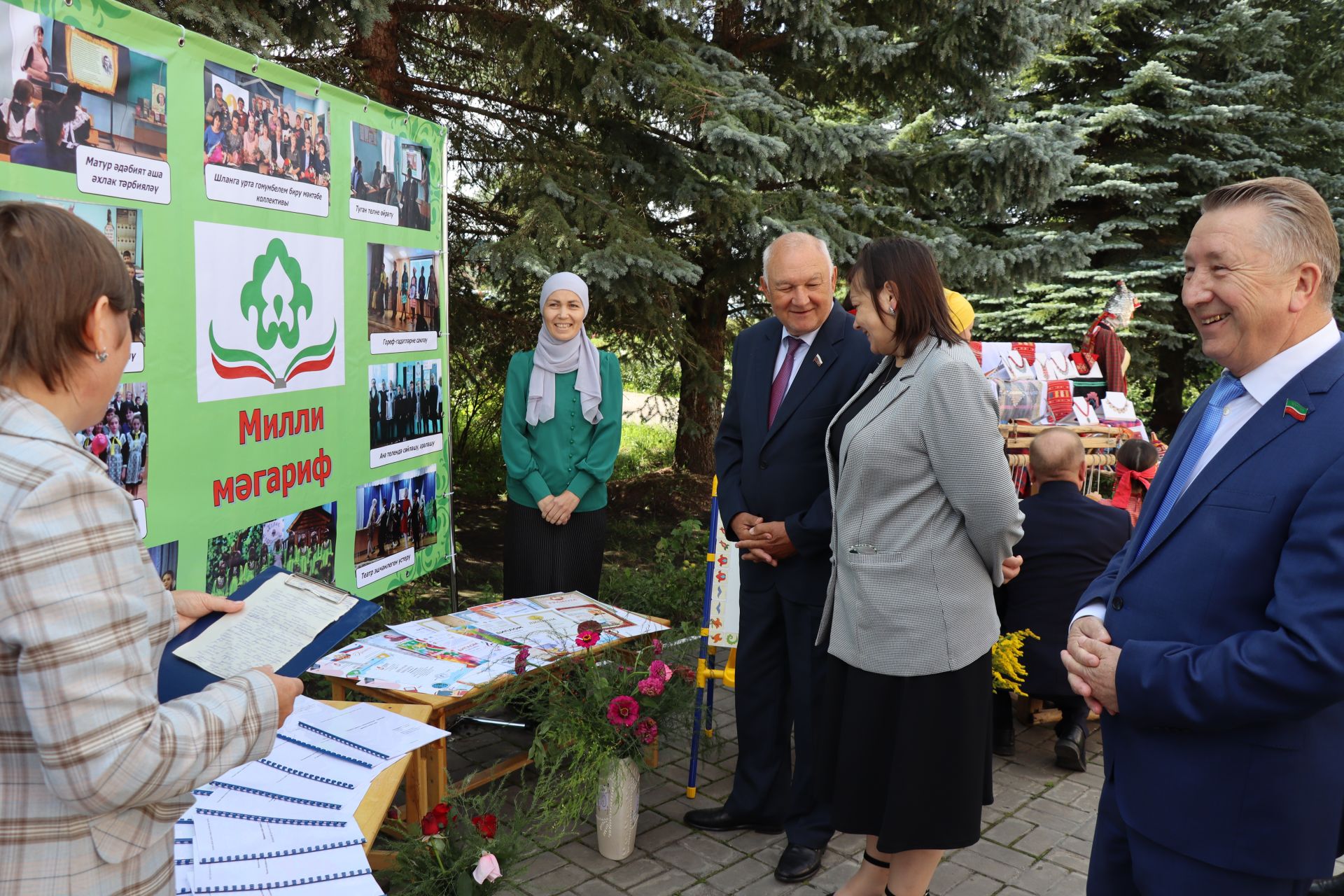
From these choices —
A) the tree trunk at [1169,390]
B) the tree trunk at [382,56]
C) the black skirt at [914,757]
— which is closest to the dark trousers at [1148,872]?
the black skirt at [914,757]

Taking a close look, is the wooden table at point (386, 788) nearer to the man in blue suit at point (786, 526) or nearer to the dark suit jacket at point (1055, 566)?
Answer: the man in blue suit at point (786, 526)

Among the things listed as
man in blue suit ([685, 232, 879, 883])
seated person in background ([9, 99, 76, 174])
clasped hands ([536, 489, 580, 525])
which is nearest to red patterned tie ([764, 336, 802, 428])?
man in blue suit ([685, 232, 879, 883])

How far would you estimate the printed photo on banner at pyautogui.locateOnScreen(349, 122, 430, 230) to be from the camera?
416 centimetres

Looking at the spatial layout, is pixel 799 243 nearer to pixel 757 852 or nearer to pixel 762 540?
pixel 762 540

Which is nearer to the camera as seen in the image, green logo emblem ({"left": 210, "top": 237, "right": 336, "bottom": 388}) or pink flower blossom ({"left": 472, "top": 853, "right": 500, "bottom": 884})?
pink flower blossom ({"left": 472, "top": 853, "right": 500, "bottom": 884})

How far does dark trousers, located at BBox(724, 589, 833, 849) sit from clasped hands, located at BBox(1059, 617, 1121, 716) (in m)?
1.42

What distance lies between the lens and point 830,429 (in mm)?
3111

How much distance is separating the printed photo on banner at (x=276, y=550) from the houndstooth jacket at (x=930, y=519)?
199cm

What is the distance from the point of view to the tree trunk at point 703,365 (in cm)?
714

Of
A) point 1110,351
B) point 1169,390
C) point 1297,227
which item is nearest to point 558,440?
point 1297,227

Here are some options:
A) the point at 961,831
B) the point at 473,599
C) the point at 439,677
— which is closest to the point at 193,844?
the point at 439,677

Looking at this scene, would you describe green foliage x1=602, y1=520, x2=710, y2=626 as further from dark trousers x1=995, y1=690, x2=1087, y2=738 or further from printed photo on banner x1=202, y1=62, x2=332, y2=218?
printed photo on banner x1=202, y1=62, x2=332, y2=218


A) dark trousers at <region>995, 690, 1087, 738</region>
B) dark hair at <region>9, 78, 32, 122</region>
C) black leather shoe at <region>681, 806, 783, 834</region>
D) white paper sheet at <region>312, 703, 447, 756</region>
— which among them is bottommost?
black leather shoe at <region>681, 806, 783, 834</region>

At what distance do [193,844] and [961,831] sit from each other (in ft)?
6.54
